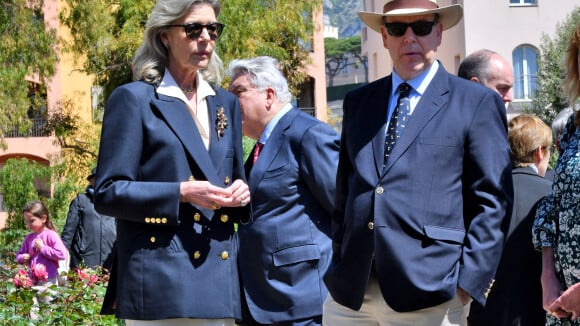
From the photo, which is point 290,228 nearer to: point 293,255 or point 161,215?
point 293,255

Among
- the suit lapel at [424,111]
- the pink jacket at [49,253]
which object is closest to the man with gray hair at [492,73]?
the suit lapel at [424,111]

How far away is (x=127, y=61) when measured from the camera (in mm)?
27719

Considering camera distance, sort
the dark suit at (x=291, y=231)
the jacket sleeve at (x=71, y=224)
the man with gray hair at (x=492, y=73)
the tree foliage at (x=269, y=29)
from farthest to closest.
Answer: the tree foliage at (x=269, y=29) < the jacket sleeve at (x=71, y=224) < the man with gray hair at (x=492, y=73) < the dark suit at (x=291, y=231)

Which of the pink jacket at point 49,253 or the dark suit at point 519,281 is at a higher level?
the dark suit at point 519,281

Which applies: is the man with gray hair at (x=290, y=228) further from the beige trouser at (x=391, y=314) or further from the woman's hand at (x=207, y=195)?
the woman's hand at (x=207, y=195)

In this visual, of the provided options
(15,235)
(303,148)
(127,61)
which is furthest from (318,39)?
(303,148)

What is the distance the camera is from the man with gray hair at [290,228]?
5.69 m

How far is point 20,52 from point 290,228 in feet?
43.8

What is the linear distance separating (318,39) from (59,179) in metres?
20.3

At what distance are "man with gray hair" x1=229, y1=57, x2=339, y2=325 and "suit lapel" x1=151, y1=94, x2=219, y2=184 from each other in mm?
1264

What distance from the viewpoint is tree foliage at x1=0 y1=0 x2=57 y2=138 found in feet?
57.7

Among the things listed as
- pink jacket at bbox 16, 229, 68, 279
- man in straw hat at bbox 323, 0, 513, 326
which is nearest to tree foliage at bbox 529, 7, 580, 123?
pink jacket at bbox 16, 229, 68, 279

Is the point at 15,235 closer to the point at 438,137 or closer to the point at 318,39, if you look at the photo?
the point at 438,137

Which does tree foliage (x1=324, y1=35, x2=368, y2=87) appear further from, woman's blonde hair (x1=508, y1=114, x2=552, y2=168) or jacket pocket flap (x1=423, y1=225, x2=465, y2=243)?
jacket pocket flap (x1=423, y1=225, x2=465, y2=243)
